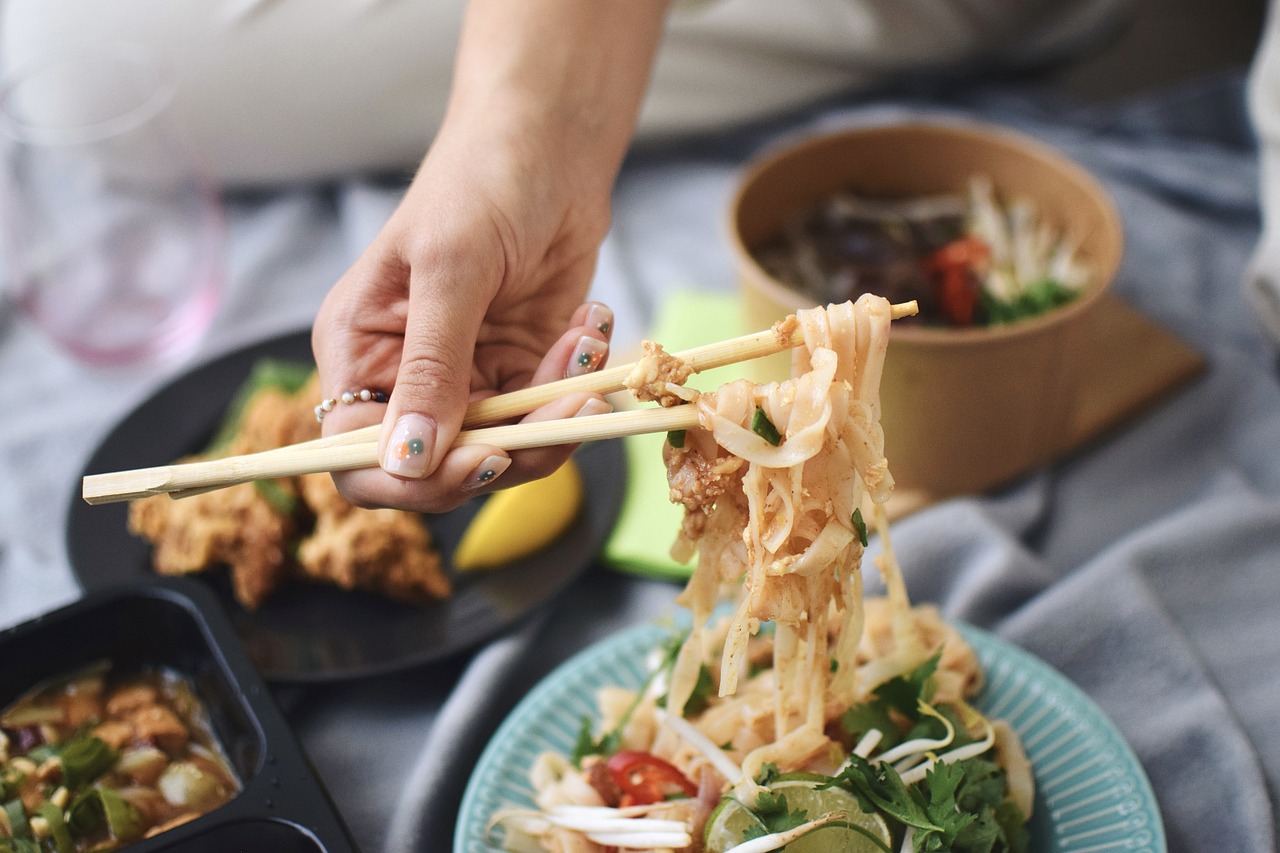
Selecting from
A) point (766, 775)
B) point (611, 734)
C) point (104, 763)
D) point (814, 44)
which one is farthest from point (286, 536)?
point (814, 44)

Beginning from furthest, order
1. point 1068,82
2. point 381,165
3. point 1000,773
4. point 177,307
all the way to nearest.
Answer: point 1068,82 → point 381,165 → point 177,307 → point 1000,773

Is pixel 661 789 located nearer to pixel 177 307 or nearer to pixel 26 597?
pixel 26 597

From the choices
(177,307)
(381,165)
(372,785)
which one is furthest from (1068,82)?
(372,785)

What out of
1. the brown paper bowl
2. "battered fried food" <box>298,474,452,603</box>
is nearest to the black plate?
"battered fried food" <box>298,474,452,603</box>

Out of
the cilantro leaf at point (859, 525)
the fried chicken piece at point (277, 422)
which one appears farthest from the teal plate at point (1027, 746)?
the fried chicken piece at point (277, 422)

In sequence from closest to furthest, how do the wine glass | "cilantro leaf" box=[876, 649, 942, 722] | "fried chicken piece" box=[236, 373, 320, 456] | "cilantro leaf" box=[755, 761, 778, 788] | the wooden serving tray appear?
"cilantro leaf" box=[755, 761, 778, 788] < "cilantro leaf" box=[876, 649, 942, 722] < "fried chicken piece" box=[236, 373, 320, 456] < the wooden serving tray < the wine glass

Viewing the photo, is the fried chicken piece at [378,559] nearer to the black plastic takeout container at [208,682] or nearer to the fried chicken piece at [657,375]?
the black plastic takeout container at [208,682]

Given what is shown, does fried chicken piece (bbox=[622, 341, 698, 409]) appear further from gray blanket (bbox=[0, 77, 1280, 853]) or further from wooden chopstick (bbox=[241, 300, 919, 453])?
gray blanket (bbox=[0, 77, 1280, 853])
